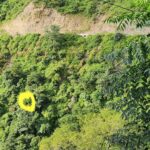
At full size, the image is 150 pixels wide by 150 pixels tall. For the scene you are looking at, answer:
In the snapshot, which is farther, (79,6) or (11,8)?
(11,8)

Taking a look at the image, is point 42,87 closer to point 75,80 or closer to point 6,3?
point 75,80

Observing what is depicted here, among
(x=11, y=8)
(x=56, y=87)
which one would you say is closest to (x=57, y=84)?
(x=56, y=87)

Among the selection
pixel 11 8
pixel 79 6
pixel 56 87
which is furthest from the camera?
pixel 11 8

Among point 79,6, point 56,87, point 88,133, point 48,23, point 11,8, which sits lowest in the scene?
point 56,87

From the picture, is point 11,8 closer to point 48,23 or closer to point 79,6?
point 48,23

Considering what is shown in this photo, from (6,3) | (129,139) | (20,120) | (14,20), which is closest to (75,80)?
(20,120)

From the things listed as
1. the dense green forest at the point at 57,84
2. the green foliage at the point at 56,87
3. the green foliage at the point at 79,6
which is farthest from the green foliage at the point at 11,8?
the green foliage at the point at 79,6

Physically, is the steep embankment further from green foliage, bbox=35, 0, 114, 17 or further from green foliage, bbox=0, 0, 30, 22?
green foliage, bbox=0, 0, 30, 22

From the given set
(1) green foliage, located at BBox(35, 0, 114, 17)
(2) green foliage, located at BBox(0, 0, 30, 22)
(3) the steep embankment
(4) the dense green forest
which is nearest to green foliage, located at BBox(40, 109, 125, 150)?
(4) the dense green forest

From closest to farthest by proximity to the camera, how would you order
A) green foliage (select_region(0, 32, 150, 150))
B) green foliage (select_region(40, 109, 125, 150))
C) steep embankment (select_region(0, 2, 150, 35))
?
green foliage (select_region(40, 109, 125, 150)) < green foliage (select_region(0, 32, 150, 150)) < steep embankment (select_region(0, 2, 150, 35))

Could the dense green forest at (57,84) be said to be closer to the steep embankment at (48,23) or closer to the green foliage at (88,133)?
A: the green foliage at (88,133)
